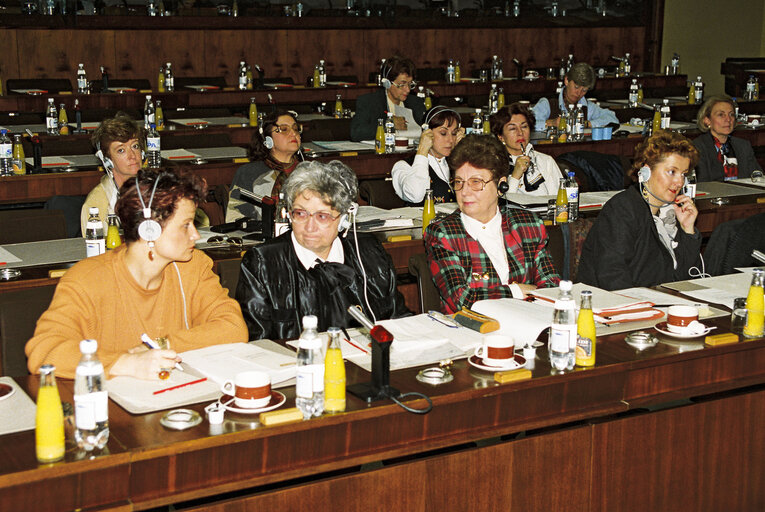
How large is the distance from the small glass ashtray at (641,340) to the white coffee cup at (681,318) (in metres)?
0.07

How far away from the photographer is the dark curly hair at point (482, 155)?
328 centimetres

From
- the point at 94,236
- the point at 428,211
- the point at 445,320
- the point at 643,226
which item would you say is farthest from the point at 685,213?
the point at 94,236

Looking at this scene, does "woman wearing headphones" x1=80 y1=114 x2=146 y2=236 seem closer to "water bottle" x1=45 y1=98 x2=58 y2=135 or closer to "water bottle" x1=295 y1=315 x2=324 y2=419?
"water bottle" x1=295 y1=315 x2=324 y2=419

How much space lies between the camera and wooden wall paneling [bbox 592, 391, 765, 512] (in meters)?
2.52

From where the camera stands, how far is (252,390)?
2.05m

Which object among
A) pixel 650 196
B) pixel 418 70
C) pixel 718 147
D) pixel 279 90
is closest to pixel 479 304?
pixel 650 196

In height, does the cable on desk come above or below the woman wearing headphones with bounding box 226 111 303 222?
below

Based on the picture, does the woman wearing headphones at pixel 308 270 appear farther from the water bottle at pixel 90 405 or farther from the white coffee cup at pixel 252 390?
the water bottle at pixel 90 405

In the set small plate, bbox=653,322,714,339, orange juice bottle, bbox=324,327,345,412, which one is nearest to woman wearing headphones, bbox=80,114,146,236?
→ orange juice bottle, bbox=324,327,345,412

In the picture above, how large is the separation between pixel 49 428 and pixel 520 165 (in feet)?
11.1

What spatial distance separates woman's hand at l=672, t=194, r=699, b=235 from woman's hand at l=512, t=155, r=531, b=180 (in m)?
1.23

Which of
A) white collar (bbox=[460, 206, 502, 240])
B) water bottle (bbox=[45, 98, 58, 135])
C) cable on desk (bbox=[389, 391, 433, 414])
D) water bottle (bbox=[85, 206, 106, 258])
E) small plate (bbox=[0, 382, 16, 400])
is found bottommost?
cable on desk (bbox=[389, 391, 433, 414])

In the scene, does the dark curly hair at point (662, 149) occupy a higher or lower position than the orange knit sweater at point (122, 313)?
higher

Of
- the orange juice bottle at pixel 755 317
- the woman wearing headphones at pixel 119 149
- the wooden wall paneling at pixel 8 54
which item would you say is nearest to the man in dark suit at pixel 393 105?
the woman wearing headphones at pixel 119 149
